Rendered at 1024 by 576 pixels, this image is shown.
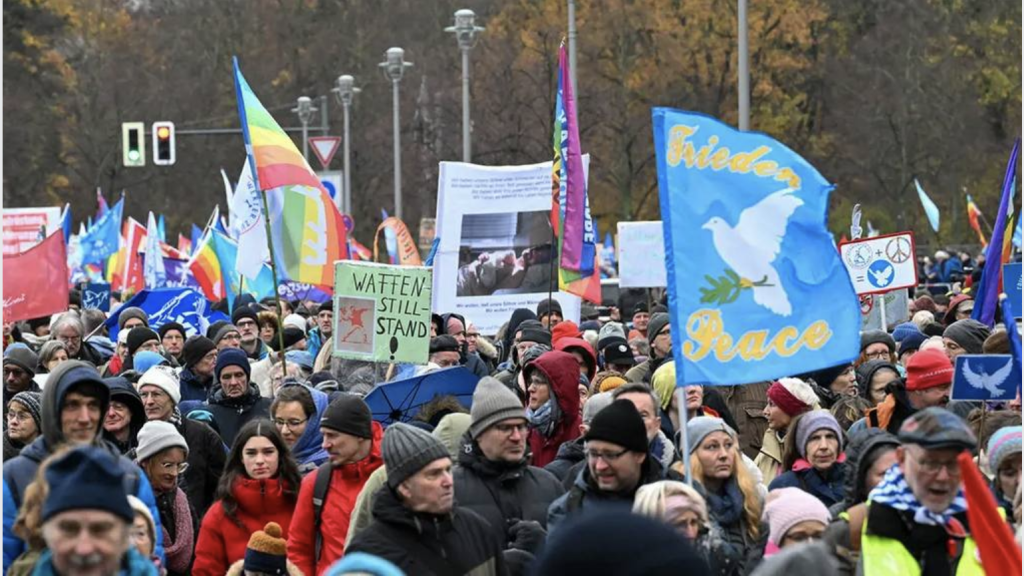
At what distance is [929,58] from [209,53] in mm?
21654

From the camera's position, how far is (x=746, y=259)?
765 centimetres

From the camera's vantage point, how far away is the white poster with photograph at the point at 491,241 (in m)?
17.6

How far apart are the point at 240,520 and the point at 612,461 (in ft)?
7.04

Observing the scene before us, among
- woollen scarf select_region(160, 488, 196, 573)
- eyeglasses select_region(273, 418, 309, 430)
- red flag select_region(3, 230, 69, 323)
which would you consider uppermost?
red flag select_region(3, 230, 69, 323)

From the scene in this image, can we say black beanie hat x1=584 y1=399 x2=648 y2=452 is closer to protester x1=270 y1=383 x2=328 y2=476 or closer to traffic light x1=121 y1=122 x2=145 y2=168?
protester x1=270 y1=383 x2=328 y2=476

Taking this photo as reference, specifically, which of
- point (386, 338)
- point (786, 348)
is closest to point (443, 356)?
point (386, 338)

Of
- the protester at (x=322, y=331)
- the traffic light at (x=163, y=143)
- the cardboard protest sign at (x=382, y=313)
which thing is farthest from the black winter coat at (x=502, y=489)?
the traffic light at (x=163, y=143)

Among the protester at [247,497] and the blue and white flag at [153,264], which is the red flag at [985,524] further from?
the blue and white flag at [153,264]

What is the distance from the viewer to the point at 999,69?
55094mm

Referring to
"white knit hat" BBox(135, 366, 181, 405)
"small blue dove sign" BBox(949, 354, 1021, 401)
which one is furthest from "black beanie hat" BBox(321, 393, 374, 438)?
"small blue dove sign" BBox(949, 354, 1021, 401)

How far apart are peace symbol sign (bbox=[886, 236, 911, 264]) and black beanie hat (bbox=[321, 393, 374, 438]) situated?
864cm

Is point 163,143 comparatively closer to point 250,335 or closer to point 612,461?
point 250,335

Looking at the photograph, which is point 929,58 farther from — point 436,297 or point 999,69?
point 436,297

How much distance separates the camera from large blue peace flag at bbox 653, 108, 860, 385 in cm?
748
